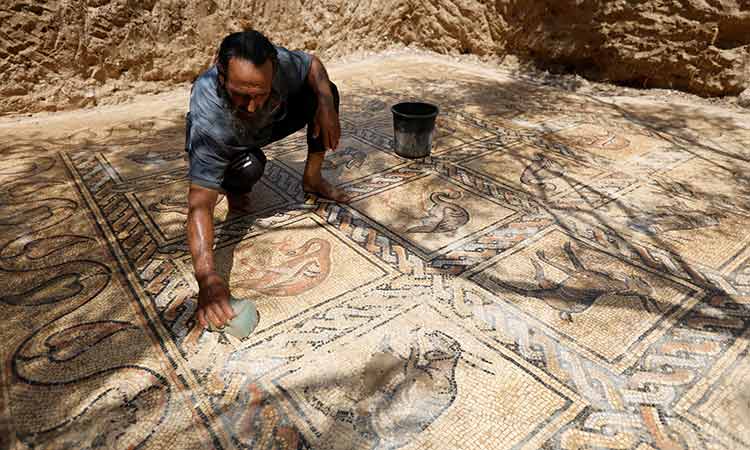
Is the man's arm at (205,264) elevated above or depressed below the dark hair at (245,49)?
below

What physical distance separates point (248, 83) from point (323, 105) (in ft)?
2.06

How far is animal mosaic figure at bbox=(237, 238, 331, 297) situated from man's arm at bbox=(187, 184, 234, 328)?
26cm

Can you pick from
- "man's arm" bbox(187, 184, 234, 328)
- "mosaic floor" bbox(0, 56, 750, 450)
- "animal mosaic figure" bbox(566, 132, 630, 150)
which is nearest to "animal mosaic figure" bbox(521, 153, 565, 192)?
"mosaic floor" bbox(0, 56, 750, 450)

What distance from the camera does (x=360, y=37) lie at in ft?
18.9

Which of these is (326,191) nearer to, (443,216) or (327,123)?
(327,123)

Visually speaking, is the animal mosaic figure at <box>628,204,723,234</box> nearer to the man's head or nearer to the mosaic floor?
the mosaic floor

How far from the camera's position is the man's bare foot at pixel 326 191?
246 centimetres

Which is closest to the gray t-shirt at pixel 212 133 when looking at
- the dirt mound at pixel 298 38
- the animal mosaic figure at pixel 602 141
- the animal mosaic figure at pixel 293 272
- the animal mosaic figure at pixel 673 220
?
the animal mosaic figure at pixel 293 272

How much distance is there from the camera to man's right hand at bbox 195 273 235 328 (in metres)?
1.51

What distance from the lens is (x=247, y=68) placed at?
1519mm

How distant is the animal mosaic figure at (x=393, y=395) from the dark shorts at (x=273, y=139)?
42.6 inches

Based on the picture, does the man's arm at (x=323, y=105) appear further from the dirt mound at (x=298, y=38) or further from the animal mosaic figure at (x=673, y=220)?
the dirt mound at (x=298, y=38)

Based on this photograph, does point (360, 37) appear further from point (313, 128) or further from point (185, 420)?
point (185, 420)

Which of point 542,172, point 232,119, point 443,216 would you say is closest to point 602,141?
point 542,172
